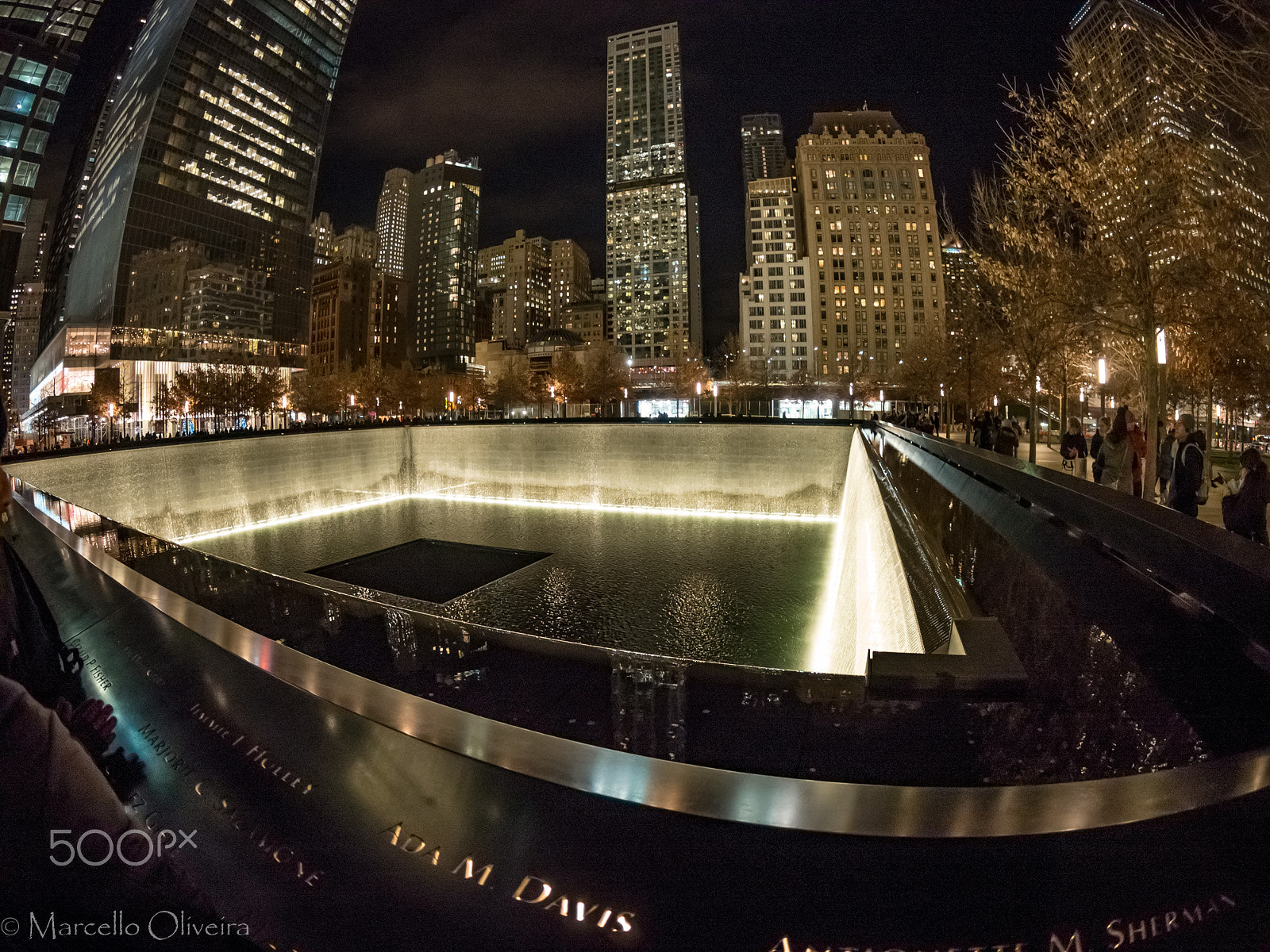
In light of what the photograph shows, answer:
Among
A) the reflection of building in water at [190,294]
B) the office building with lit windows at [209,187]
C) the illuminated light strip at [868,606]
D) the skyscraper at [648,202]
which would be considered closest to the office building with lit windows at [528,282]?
the skyscraper at [648,202]

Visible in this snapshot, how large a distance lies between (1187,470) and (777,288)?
101 metres

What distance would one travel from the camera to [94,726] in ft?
8.86

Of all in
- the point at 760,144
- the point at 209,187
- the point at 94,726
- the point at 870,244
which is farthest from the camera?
the point at 760,144

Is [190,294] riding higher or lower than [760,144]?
lower

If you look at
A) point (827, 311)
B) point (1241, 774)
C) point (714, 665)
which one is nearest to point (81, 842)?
point (714, 665)

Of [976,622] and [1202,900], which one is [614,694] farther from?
[976,622]

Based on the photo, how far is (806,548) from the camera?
2528 centimetres

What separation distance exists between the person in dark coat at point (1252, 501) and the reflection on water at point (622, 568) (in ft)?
24.2

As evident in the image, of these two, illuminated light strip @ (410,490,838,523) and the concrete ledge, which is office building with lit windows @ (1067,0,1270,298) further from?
illuminated light strip @ (410,490,838,523)

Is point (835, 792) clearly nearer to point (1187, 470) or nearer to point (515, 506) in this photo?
point (1187, 470)

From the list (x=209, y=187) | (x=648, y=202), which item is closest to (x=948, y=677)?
(x=209, y=187)

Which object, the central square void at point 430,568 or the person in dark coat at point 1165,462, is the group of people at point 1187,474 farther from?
the central square void at point 430,568

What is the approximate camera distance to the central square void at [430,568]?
21.2 m

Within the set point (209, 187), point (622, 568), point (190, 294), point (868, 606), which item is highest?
point (209, 187)
